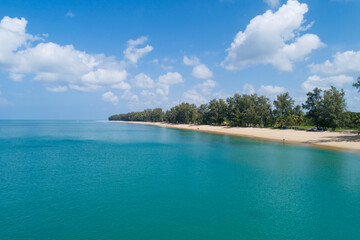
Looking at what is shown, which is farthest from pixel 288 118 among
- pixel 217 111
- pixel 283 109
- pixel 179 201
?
pixel 179 201

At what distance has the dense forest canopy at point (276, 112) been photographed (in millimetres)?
72500

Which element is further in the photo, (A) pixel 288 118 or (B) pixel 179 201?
(A) pixel 288 118

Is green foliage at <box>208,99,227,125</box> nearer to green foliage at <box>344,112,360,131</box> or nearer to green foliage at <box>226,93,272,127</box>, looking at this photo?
green foliage at <box>226,93,272,127</box>

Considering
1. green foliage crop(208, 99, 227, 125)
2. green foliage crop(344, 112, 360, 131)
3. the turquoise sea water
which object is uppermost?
green foliage crop(208, 99, 227, 125)

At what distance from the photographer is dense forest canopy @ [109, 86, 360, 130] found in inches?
2854

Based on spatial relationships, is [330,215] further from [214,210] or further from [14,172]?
[14,172]

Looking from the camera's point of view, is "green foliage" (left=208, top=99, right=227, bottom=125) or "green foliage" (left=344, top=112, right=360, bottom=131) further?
"green foliage" (left=208, top=99, right=227, bottom=125)

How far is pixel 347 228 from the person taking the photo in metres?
14.2

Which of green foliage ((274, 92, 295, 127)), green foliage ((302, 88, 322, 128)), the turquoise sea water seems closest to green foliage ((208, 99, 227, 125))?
green foliage ((274, 92, 295, 127))

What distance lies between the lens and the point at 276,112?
4053 inches

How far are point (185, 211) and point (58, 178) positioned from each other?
17310 mm

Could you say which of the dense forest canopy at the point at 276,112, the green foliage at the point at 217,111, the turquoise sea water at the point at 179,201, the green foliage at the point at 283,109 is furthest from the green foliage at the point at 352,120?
the green foliage at the point at 217,111

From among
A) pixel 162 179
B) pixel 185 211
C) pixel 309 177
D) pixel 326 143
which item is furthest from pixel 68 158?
pixel 326 143

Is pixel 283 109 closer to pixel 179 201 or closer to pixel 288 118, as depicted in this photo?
pixel 288 118
